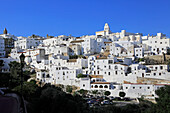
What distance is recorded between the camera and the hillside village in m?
34.6

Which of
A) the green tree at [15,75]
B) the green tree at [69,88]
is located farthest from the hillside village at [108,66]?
the green tree at [15,75]

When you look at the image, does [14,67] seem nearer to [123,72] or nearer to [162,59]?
[123,72]

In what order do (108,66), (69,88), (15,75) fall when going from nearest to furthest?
1. (69,88)
2. (108,66)
3. (15,75)

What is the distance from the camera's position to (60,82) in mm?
40938

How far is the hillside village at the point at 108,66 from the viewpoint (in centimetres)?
3455

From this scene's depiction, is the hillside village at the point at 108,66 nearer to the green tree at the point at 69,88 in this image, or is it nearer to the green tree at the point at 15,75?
the green tree at the point at 69,88

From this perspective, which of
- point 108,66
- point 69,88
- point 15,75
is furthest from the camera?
point 15,75

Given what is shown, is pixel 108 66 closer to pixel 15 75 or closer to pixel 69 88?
pixel 69 88

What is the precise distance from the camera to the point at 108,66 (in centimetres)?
3875

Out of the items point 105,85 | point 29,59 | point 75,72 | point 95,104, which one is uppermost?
point 29,59

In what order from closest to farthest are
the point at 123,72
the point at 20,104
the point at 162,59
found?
1. the point at 20,104
2. the point at 123,72
3. the point at 162,59

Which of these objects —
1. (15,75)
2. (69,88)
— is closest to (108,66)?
(69,88)

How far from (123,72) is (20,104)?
107 ft

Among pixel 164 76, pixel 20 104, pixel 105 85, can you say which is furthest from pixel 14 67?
pixel 20 104
